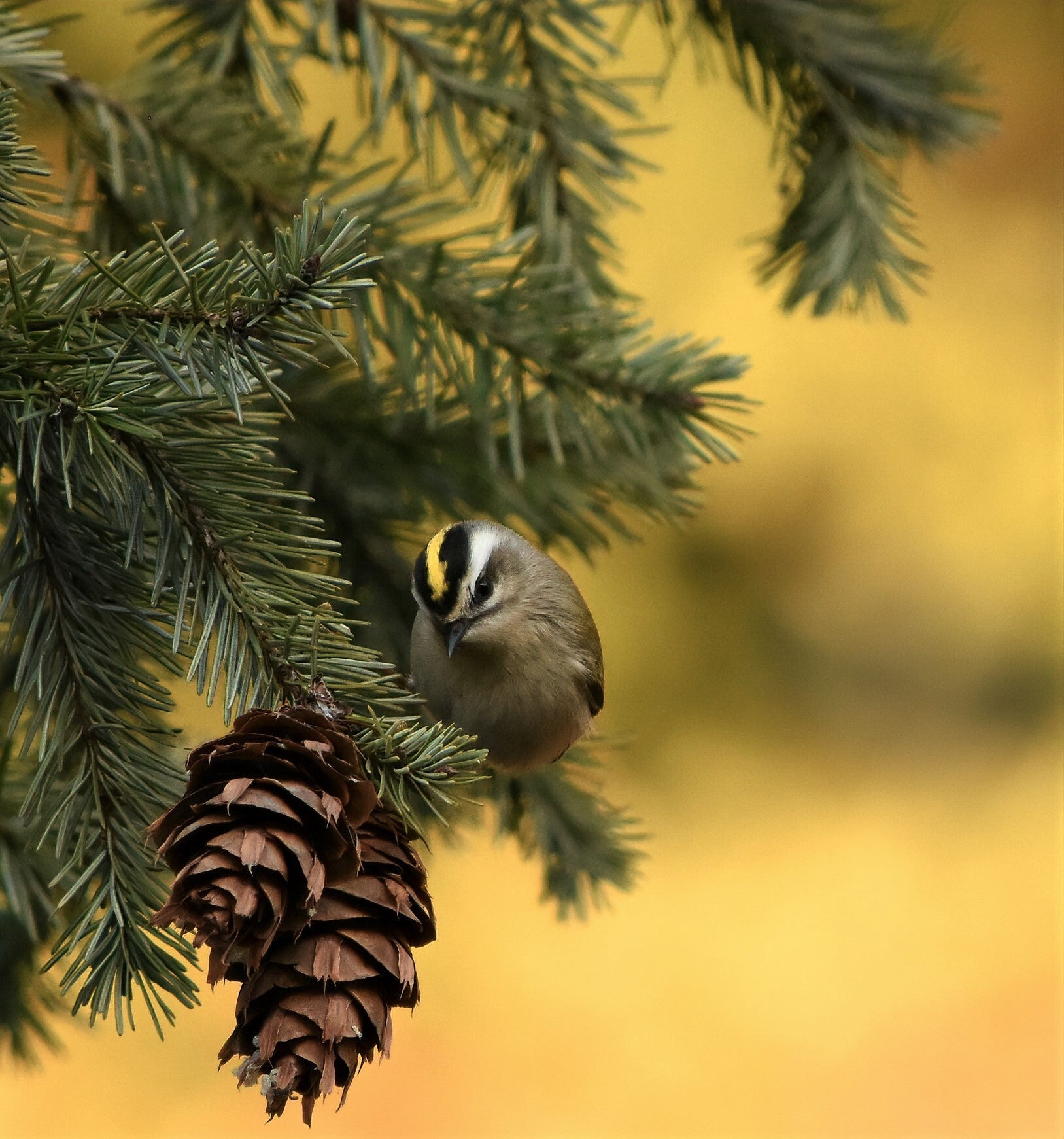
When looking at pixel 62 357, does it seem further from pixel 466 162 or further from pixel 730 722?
pixel 730 722

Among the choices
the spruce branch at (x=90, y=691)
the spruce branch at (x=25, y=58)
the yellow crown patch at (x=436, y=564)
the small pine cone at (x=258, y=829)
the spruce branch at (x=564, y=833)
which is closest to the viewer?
the small pine cone at (x=258, y=829)

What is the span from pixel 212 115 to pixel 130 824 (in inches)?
22.2

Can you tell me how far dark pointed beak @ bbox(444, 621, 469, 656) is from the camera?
3.73ft

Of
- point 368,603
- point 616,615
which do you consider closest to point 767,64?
point 368,603

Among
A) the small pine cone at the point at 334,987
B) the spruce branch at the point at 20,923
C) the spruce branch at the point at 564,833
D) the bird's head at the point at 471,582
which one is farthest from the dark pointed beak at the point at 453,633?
the small pine cone at the point at 334,987

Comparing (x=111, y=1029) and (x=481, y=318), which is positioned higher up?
(x=481, y=318)

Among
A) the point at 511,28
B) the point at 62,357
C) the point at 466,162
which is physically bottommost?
the point at 62,357

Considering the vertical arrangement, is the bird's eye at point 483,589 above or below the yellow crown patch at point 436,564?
below

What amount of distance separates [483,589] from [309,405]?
0.30 metres

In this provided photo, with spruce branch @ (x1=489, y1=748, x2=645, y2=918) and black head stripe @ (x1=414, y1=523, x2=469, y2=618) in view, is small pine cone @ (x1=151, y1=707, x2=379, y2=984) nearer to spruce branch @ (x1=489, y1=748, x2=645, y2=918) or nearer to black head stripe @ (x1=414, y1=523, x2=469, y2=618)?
black head stripe @ (x1=414, y1=523, x2=469, y2=618)

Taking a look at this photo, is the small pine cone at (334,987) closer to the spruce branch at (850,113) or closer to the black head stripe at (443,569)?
the black head stripe at (443,569)

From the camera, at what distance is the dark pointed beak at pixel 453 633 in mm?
1138

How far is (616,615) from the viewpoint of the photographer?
1.88 meters

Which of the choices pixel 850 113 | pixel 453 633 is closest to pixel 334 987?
pixel 453 633
